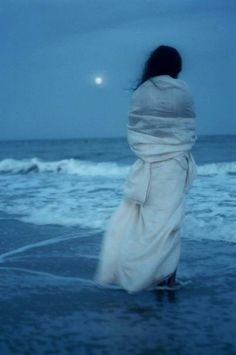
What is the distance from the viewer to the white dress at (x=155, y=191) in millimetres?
3750

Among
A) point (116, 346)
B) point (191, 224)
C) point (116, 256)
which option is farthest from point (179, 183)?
point (191, 224)

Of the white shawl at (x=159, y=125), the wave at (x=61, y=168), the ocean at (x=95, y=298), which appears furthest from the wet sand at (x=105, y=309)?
the wave at (x=61, y=168)

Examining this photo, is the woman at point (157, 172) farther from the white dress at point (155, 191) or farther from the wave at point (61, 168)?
the wave at point (61, 168)

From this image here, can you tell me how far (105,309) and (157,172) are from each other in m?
1.00

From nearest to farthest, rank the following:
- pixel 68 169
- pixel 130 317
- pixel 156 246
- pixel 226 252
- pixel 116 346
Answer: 1. pixel 116 346
2. pixel 130 317
3. pixel 156 246
4. pixel 226 252
5. pixel 68 169

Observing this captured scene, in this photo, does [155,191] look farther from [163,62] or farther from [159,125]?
[163,62]

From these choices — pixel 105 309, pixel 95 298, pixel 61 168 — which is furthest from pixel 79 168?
pixel 105 309

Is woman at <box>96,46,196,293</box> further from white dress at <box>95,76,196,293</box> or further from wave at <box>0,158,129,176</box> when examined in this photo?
wave at <box>0,158,129,176</box>

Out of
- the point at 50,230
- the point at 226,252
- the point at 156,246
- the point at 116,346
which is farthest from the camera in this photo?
the point at 50,230

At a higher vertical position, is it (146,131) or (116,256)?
(146,131)

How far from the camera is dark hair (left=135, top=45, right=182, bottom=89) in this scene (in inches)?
150

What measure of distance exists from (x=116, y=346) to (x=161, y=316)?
0.57 metres

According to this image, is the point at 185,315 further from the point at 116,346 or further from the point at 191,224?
the point at 191,224

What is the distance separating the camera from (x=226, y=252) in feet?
17.6
